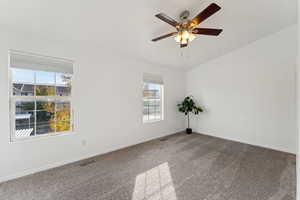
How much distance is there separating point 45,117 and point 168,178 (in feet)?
7.90

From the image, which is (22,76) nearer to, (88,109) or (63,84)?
(63,84)

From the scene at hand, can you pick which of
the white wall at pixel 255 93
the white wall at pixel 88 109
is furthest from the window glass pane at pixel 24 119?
the white wall at pixel 255 93

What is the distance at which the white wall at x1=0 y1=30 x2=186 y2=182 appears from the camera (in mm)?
2033

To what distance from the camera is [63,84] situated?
2584mm

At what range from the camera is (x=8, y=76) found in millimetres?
2029

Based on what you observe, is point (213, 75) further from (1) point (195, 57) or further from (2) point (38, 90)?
(2) point (38, 90)

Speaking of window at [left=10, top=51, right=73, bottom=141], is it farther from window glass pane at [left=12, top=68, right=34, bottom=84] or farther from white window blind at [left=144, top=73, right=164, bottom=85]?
white window blind at [left=144, top=73, right=164, bottom=85]

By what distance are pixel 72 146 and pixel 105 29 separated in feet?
7.50

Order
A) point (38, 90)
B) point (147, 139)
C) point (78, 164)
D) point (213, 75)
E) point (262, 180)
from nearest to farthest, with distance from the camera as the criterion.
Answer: point (262, 180)
point (38, 90)
point (78, 164)
point (147, 139)
point (213, 75)

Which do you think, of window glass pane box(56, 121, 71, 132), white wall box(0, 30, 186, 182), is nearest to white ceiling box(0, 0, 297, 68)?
white wall box(0, 30, 186, 182)

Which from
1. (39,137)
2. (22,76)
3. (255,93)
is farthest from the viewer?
(255,93)

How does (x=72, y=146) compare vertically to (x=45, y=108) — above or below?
below

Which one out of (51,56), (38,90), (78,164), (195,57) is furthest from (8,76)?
(195,57)

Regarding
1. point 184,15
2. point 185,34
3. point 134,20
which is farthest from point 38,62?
point 184,15
